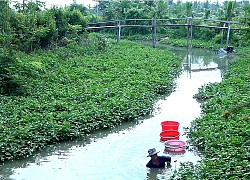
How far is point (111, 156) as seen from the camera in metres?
8.95

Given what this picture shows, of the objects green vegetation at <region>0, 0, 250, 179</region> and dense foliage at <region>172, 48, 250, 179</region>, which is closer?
dense foliage at <region>172, 48, 250, 179</region>

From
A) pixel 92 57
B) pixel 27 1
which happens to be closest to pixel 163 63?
pixel 92 57

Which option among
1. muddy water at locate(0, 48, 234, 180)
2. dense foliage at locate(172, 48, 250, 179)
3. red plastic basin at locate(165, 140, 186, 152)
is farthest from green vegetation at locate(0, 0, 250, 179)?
red plastic basin at locate(165, 140, 186, 152)

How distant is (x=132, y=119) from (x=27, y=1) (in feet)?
34.5

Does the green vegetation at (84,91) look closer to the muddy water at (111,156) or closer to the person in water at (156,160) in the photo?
the muddy water at (111,156)

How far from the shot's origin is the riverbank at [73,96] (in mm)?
9289

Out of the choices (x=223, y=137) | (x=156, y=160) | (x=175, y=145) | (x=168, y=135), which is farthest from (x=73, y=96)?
(x=223, y=137)

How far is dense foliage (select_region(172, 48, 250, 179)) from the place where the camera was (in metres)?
7.25

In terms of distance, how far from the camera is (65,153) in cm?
906

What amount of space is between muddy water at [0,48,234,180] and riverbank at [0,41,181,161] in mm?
296

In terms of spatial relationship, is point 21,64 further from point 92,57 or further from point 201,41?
point 201,41

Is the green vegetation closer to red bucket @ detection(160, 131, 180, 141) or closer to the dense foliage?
the dense foliage

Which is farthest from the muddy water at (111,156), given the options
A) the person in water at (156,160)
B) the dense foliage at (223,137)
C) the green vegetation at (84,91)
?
the dense foliage at (223,137)

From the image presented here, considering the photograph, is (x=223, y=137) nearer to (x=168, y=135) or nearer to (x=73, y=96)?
(x=168, y=135)
